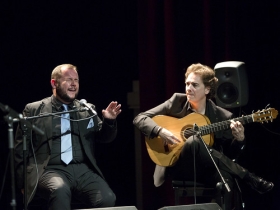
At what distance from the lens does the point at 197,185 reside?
5238 mm

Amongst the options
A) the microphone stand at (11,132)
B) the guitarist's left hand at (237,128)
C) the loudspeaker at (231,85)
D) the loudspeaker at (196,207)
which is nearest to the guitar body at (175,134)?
the guitarist's left hand at (237,128)

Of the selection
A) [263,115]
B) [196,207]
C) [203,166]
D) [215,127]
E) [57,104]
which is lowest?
[196,207]

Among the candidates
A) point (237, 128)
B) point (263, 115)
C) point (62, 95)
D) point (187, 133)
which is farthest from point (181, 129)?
point (62, 95)

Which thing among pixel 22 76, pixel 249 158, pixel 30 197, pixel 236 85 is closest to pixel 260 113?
pixel 236 85

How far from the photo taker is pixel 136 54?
23.0ft

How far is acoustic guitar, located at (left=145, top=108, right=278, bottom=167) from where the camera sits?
16.8 ft

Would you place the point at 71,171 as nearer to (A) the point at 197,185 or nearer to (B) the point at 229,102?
(A) the point at 197,185

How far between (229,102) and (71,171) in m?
1.56

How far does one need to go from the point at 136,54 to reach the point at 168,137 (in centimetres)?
199

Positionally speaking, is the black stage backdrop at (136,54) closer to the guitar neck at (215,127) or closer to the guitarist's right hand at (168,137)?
the guitar neck at (215,127)

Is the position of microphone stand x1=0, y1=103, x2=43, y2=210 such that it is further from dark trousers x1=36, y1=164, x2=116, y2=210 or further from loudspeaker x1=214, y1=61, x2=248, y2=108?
loudspeaker x1=214, y1=61, x2=248, y2=108

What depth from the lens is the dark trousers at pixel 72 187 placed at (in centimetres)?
475

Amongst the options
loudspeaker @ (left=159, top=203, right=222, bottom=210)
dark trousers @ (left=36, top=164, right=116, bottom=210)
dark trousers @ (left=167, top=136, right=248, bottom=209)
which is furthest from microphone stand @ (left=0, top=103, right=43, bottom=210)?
dark trousers @ (left=167, top=136, right=248, bottom=209)

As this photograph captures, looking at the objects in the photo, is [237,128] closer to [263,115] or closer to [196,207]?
[263,115]
